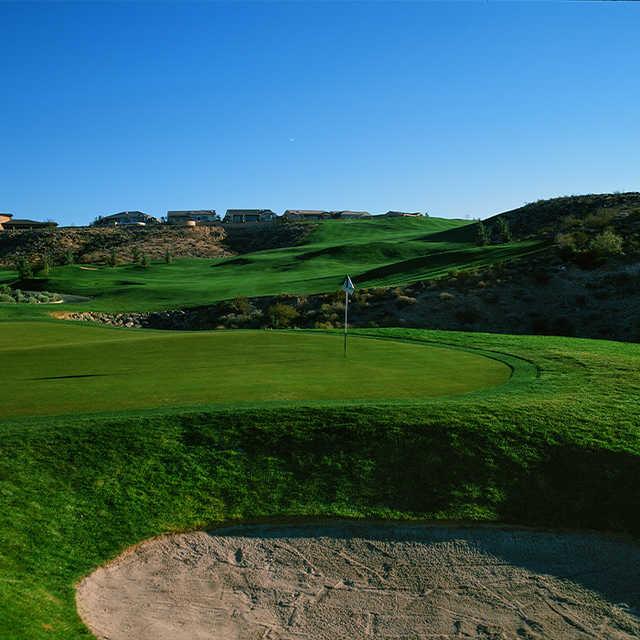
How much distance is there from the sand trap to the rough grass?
0.43m

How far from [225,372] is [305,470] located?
16.9ft

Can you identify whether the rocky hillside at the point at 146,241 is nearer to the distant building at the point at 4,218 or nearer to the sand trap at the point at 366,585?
the distant building at the point at 4,218

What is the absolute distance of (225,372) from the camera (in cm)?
1465

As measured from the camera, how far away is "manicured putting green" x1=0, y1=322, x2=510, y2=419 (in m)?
12.0

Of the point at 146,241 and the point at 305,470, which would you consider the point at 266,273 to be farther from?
the point at 305,470

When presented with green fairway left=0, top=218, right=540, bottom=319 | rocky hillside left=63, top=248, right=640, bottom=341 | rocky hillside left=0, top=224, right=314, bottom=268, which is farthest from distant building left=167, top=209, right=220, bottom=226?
rocky hillside left=63, top=248, right=640, bottom=341

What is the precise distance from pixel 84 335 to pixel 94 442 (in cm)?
1522

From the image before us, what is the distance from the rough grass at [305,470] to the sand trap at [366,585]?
1.40ft

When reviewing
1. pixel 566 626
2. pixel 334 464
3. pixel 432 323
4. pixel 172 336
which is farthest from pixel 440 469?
pixel 432 323

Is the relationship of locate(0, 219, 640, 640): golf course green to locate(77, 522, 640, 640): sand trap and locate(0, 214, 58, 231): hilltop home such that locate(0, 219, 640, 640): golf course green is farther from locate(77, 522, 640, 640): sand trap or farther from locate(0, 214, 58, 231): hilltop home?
locate(0, 214, 58, 231): hilltop home

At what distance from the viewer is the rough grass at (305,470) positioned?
8656 millimetres

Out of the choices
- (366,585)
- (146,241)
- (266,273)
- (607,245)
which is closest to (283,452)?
(366,585)

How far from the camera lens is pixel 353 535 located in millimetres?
8602

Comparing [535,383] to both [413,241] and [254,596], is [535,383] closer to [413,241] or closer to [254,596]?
[254,596]
